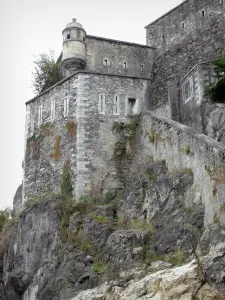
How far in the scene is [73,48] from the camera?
28094 mm

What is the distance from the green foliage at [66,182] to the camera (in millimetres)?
23777

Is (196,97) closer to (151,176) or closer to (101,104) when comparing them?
(101,104)

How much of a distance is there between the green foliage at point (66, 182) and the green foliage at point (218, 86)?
6666mm

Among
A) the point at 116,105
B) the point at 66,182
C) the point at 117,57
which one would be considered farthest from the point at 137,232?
the point at 117,57

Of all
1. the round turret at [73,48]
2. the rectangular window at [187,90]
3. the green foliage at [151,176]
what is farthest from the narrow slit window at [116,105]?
the green foliage at [151,176]

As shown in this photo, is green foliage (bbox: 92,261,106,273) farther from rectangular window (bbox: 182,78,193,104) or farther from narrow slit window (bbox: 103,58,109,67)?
narrow slit window (bbox: 103,58,109,67)

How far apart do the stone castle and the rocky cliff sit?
940 mm

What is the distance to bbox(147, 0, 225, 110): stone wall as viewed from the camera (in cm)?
2811

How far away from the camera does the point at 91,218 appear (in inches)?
838

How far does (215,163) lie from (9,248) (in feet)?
36.9

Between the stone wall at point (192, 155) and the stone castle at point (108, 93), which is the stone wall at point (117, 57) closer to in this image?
the stone castle at point (108, 93)

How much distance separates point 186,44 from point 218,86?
6.73 meters

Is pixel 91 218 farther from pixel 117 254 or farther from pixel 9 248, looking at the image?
pixel 9 248

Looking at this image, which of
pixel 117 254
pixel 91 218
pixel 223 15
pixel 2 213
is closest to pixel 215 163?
pixel 117 254
